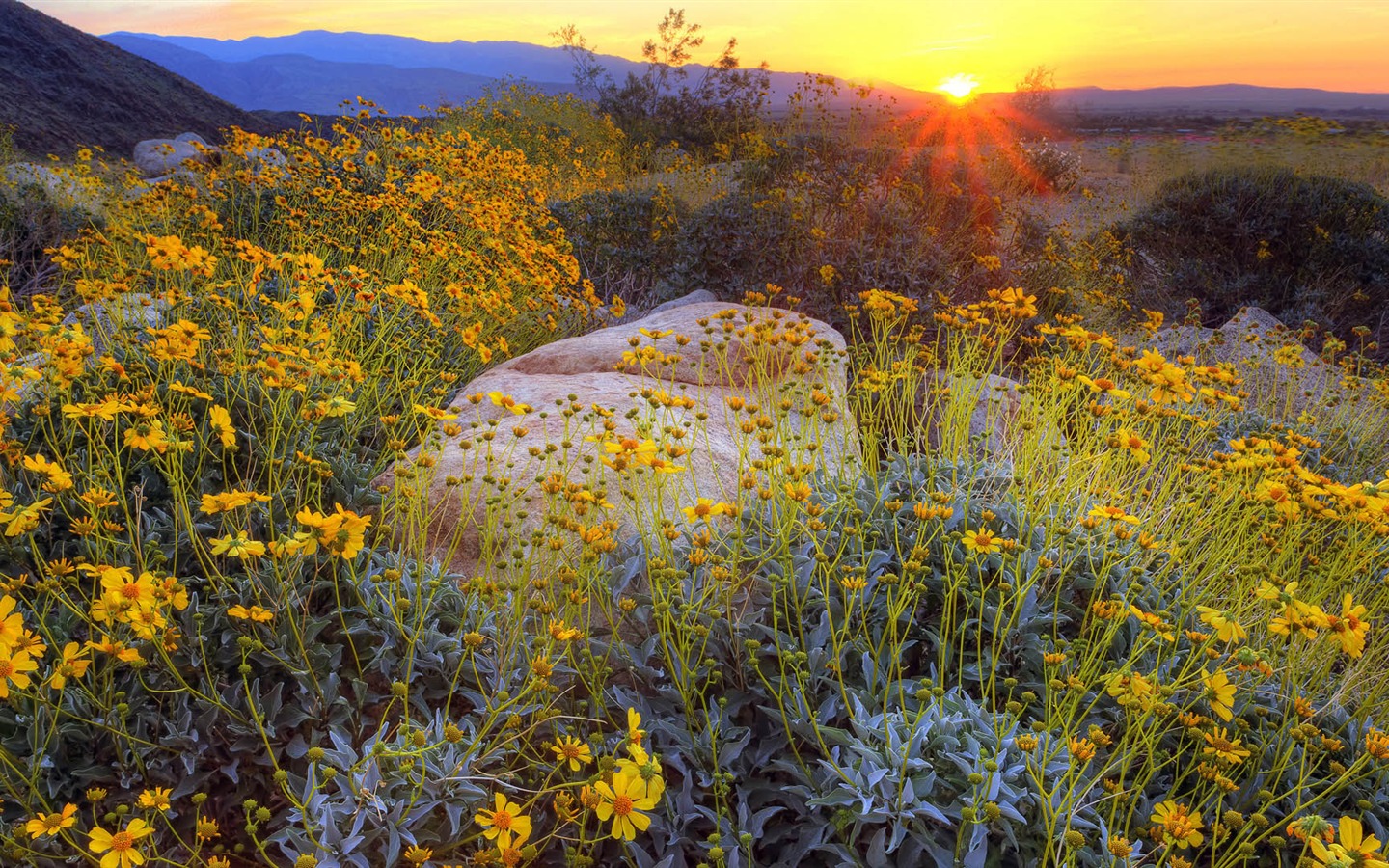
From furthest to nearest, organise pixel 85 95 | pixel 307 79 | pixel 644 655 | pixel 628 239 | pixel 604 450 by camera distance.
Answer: pixel 307 79, pixel 85 95, pixel 628 239, pixel 604 450, pixel 644 655

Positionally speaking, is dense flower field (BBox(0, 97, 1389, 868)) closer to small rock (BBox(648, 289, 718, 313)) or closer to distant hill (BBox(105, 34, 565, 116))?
small rock (BBox(648, 289, 718, 313))

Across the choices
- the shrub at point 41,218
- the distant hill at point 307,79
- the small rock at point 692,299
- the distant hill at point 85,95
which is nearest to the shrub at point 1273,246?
the small rock at point 692,299

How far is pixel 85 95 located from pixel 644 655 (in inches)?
1236

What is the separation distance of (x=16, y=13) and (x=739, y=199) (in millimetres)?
32345

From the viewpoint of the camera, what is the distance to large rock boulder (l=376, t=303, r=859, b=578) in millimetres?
2318

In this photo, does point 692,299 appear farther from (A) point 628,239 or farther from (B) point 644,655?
(B) point 644,655

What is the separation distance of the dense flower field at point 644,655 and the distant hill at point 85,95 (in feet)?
78.3

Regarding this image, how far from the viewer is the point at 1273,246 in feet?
29.0

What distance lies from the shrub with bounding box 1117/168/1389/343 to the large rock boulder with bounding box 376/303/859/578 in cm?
665

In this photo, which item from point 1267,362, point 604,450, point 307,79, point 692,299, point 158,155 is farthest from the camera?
point 307,79

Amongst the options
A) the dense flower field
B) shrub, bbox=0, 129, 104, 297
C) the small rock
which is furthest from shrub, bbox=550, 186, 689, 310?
the dense flower field

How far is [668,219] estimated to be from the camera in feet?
27.5

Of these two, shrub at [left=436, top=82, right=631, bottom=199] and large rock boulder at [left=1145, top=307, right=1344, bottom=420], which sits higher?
shrub at [left=436, top=82, right=631, bottom=199]

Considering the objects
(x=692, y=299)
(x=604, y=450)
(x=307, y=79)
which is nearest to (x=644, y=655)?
(x=604, y=450)
